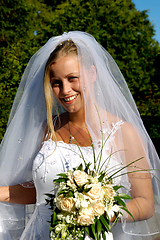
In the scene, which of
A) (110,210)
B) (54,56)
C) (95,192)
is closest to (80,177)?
(95,192)

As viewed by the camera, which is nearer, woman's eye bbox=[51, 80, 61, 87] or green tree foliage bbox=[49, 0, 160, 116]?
woman's eye bbox=[51, 80, 61, 87]

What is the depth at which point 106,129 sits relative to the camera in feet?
6.71

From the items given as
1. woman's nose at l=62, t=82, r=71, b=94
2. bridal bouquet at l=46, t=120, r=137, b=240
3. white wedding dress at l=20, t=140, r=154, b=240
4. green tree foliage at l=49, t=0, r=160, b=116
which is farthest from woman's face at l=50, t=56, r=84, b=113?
green tree foliage at l=49, t=0, r=160, b=116

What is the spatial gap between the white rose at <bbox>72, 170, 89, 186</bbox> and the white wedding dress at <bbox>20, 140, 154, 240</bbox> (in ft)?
1.81

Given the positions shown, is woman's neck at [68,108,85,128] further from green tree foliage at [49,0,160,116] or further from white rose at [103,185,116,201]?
green tree foliage at [49,0,160,116]

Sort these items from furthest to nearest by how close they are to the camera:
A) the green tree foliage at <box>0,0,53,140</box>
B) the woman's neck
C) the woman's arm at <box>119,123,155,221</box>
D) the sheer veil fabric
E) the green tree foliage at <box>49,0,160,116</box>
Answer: the green tree foliage at <box>49,0,160,116</box>
the green tree foliage at <box>0,0,53,140</box>
the woman's neck
the sheer veil fabric
the woman's arm at <box>119,123,155,221</box>

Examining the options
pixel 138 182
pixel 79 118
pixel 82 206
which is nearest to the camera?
pixel 82 206

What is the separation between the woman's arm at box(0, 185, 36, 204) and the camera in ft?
7.63

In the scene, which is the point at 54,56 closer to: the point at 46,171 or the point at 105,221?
the point at 46,171

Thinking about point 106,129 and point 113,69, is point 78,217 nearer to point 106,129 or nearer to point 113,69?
point 106,129

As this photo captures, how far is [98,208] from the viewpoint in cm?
141

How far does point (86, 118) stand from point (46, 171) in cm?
55

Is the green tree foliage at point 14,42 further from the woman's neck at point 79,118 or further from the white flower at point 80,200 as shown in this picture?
the white flower at point 80,200

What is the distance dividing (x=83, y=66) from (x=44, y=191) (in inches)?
42.4
